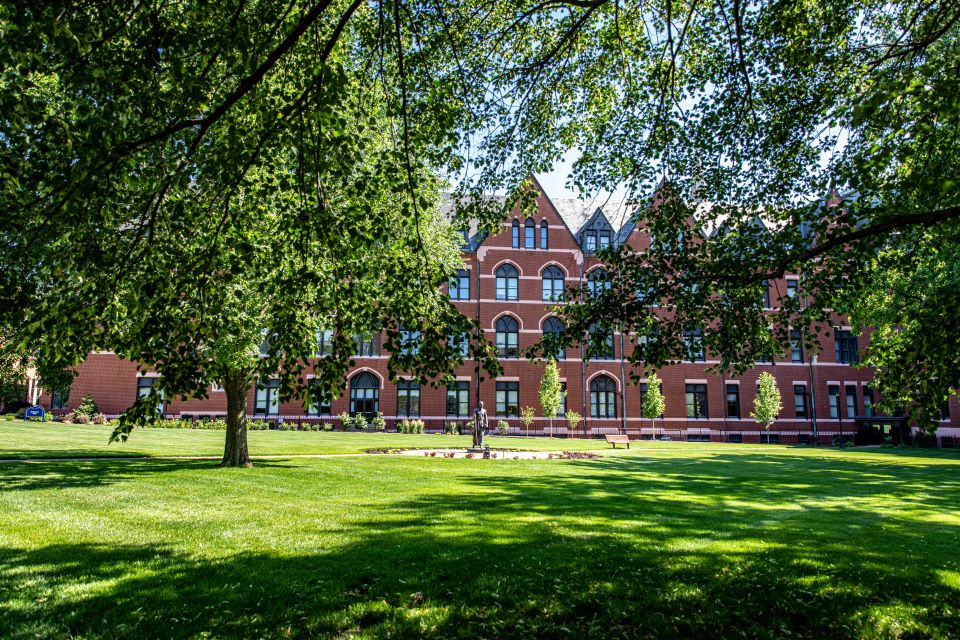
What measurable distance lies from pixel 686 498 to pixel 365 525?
23.8 ft

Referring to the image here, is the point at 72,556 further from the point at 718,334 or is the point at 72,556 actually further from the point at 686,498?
the point at 686,498

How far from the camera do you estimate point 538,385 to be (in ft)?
134

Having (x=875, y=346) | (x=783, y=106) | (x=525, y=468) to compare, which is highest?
(x=783, y=106)

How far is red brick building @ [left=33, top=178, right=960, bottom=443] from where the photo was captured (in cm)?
3997

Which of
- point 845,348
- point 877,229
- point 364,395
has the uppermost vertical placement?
point 845,348

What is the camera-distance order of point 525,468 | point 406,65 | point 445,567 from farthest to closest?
1. point 525,468
2. point 406,65
3. point 445,567

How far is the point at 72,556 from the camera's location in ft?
20.1

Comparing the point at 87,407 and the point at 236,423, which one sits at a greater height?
the point at 236,423

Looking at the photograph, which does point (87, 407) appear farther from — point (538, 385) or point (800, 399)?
point (800, 399)

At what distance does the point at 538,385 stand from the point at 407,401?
31.5 ft

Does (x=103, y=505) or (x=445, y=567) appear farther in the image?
(x=103, y=505)

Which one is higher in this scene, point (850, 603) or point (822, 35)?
point (822, 35)

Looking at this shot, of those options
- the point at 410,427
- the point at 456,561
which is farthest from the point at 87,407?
the point at 456,561

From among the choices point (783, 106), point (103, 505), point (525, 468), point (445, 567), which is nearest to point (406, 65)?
point (783, 106)
